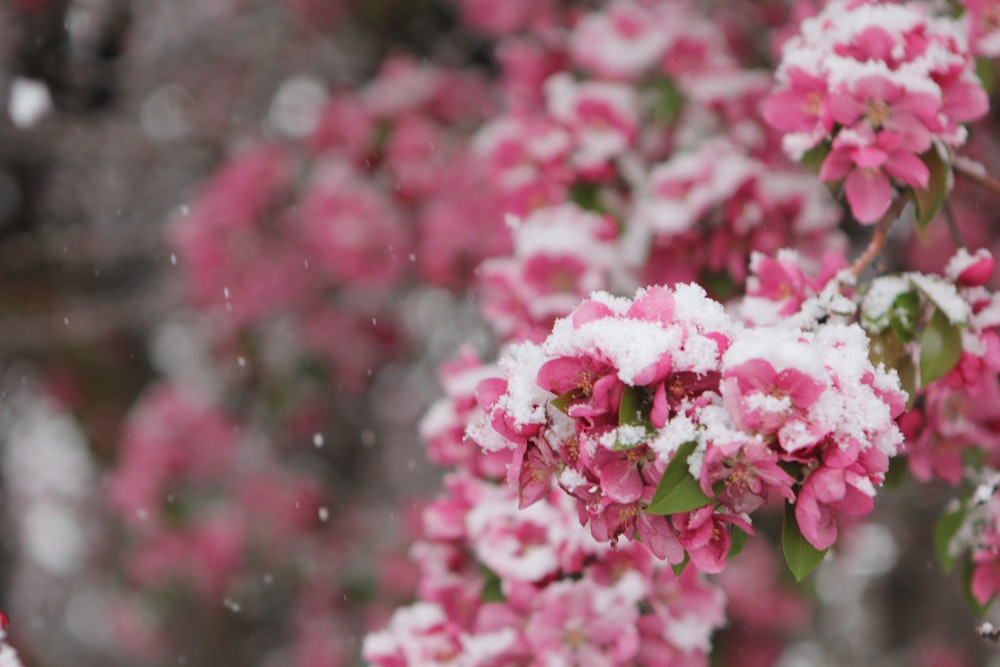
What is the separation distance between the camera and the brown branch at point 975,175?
5.53 feet

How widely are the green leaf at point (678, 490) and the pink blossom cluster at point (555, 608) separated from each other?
1.87 feet

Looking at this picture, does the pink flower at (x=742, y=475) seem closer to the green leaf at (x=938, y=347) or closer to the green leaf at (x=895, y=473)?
the green leaf at (x=938, y=347)

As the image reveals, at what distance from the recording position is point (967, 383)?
1540mm

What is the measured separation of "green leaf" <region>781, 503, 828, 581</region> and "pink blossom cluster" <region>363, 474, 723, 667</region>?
1.81 feet

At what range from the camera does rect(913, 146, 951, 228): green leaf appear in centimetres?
158

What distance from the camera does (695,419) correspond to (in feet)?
3.57

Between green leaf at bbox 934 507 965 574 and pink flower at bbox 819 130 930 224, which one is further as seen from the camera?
green leaf at bbox 934 507 965 574

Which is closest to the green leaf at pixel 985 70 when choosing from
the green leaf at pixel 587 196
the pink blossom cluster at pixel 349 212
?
the green leaf at pixel 587 196

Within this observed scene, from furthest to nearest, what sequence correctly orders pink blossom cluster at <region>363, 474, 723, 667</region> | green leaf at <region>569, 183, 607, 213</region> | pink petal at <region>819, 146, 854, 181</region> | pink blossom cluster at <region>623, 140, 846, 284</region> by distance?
green leaf at <region>569, 183, 607, 213</region>
pink blossom cluster at <region>623, 140, 846, 284</region>
pink blossom cluster at <region>363, 474, 723, 667</region>
pink petal at <region>819, 146, 854, 181</region>

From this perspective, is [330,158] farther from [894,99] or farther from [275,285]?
[894,99]

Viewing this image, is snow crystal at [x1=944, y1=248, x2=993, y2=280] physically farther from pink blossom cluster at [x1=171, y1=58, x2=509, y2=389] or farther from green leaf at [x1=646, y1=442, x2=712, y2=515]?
pink blossom cluster at [x1=171, y1=58, x2=509, y2=389]

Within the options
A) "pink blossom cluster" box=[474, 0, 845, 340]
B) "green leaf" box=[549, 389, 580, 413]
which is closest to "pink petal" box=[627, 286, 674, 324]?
"green leaf" box=[549, 389, 580, 413]

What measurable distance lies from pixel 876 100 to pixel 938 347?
378mm

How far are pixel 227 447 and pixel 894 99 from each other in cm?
312
